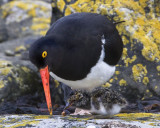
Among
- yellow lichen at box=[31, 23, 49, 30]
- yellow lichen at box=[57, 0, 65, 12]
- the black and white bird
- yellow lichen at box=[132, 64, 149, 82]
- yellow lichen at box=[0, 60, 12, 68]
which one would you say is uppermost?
yellow lichen at box=[57, 0, 65, 12]

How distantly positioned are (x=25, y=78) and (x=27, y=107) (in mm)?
779

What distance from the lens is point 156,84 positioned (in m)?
5.35

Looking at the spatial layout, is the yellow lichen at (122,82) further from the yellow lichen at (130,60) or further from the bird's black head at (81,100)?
the bird's black head at (81,100)

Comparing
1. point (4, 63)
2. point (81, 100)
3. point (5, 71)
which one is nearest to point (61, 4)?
point (4, 63)

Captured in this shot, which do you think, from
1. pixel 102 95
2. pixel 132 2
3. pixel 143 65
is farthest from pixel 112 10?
pixel 102 95

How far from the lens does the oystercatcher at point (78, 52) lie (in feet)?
12.3

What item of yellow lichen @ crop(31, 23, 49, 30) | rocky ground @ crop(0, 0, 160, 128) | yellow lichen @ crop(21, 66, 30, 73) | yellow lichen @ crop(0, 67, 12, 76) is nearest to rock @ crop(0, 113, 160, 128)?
rocky ground @ crop(0, 0, 160, 128)

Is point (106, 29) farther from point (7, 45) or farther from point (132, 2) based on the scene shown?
point (7, 45)

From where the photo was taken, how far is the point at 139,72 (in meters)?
5.42

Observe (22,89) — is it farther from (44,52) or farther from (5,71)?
(44,52)

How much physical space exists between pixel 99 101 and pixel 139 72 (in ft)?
4.56

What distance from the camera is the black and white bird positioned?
4289mm

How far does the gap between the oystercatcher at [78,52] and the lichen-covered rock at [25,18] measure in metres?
5.19

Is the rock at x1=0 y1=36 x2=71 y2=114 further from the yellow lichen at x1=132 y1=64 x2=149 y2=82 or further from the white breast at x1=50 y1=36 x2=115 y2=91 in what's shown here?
the yellow lichen at x1=132 y1=64 x2=149 y2=82
